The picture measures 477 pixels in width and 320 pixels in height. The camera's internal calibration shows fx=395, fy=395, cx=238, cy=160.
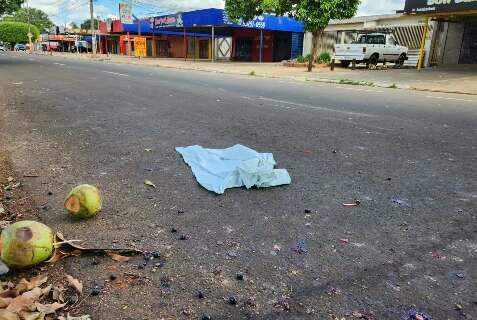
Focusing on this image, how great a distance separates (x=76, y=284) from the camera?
2094 mm

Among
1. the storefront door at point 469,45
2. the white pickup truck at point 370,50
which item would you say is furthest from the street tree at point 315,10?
the storefront door at point 469,45

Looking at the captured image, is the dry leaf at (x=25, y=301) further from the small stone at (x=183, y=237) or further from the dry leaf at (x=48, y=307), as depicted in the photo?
the small stone at (x=183, y=237)

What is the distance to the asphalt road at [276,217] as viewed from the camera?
2047 mm

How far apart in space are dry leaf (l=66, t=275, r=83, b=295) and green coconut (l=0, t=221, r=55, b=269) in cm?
23

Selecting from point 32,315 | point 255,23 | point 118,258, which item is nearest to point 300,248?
point 118,258

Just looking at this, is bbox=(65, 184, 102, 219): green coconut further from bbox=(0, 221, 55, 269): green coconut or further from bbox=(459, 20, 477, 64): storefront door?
bbox=(459, 20, 477, 64): storefront door

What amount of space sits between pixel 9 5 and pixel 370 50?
2295cm

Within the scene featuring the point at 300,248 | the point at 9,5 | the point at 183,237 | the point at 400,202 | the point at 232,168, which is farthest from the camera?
the point at 9,5

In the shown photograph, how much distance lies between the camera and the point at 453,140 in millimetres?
5707

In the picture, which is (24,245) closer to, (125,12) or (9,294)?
(9,294)

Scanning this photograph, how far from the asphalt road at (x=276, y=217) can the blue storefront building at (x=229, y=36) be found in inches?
1130

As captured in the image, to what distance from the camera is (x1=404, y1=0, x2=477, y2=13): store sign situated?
18016 millimetres

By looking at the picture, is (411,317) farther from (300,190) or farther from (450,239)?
(300,190)

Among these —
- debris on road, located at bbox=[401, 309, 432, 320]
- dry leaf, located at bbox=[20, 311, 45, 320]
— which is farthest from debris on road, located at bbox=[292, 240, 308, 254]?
dry leaf, located at bbox=[20, 311, 45, 320]
